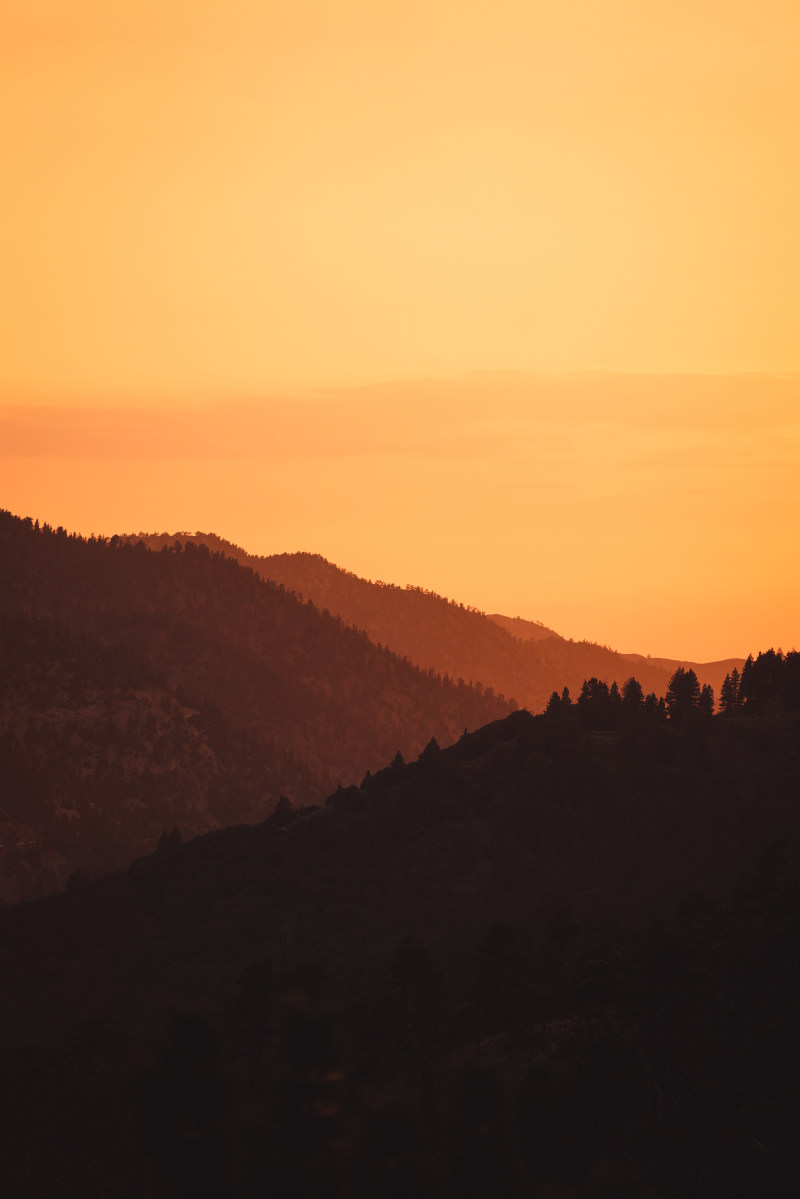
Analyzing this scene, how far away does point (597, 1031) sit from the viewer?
7706 centimetres

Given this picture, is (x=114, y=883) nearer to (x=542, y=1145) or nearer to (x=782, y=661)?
(x=782, y=661)

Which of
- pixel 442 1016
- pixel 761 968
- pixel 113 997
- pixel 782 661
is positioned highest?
pixel 782 661

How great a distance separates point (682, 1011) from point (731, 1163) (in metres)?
11.6

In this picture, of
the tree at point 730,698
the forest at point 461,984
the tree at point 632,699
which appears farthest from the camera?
the tree at point 730,698

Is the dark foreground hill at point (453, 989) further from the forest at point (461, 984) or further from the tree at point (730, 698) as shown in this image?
the tree at point (730, 698)

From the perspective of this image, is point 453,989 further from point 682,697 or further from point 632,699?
point 632,699

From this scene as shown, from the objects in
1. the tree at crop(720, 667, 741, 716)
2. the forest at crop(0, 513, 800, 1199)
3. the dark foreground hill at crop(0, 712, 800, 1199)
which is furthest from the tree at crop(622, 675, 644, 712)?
the tree at crop(720, 667, 741, 716)

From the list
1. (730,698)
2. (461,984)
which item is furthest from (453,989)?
(730,698)

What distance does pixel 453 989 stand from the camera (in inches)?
4070

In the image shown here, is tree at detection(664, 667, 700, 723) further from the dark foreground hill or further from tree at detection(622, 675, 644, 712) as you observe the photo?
tree at detection(622, 675, 644, 712)

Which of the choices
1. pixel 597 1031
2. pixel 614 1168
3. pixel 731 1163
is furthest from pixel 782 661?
pixel 614 1168

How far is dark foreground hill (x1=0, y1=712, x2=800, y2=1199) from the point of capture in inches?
1586

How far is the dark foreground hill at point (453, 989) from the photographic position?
40.3 meters

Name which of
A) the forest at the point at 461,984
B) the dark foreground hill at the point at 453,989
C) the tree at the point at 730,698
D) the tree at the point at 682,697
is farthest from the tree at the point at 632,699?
the tree at the point at 730,698
